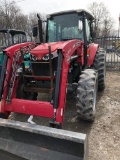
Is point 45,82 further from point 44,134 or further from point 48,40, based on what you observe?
point 44,134

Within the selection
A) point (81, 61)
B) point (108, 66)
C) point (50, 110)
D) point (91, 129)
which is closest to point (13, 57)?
point (50, 110)

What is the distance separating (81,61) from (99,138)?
1.93 metres

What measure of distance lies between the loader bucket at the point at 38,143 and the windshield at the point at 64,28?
2998 millimetres

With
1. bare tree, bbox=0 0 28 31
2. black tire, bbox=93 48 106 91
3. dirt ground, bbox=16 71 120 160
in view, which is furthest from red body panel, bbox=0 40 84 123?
bare tree, bbox=0 0 28 31

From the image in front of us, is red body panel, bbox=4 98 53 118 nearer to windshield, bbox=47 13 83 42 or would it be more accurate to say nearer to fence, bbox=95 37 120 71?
windshield, bbox=47 13 83 42

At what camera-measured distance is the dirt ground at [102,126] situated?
3.26 metres

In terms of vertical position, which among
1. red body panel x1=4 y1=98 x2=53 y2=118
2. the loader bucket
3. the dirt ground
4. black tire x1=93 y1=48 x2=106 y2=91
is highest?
black tire x1=93 y1=48 x2=106 y2=91

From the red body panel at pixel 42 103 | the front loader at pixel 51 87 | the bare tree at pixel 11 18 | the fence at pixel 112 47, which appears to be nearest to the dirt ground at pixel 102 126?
the front loader at pixel 51 87

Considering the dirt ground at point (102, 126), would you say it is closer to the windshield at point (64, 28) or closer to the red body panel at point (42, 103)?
the red body panel at point (42, 103)

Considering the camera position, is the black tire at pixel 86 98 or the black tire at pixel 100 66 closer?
the black tire at pixel 86 98

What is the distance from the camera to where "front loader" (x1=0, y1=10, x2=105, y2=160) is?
2.64m

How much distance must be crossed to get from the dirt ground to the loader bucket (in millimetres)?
742

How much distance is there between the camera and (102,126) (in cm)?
407

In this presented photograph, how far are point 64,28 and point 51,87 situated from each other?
2003mm
